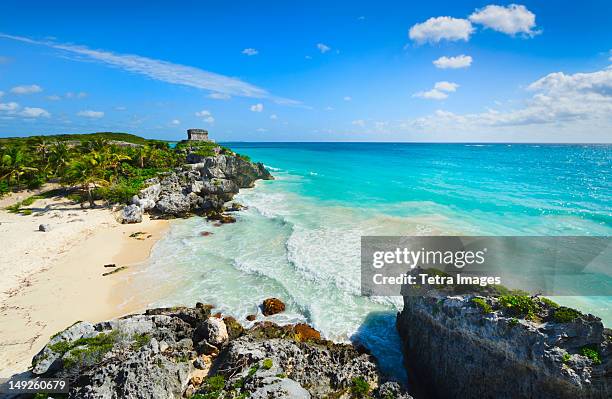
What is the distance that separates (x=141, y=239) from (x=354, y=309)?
2049cm

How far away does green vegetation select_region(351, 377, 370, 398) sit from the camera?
11.2 metres

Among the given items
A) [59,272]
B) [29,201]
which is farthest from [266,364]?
[29,201]

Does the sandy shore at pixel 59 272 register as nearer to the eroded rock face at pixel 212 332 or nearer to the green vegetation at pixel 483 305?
the eroded rock face at pixel 212 332

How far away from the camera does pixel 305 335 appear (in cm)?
1513

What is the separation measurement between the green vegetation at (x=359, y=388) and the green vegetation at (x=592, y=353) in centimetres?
677

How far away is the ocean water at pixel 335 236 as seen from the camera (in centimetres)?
1742

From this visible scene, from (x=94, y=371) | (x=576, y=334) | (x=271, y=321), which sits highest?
(x=576, y=334)

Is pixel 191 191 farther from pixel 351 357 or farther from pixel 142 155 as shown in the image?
pixel 351 357

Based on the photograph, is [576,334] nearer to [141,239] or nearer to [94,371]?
[94,371]

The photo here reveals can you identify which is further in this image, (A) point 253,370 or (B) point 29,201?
(B) point 29,201

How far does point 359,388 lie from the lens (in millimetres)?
11359

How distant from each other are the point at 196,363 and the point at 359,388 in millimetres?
6513

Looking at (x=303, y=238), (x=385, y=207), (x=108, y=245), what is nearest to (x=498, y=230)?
(x=385, y=207)

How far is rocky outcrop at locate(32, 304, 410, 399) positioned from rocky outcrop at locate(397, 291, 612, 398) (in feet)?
6.68
